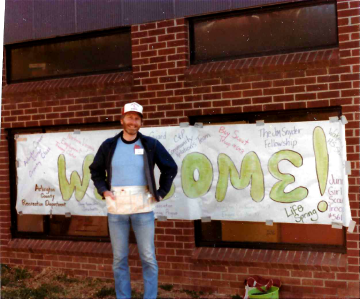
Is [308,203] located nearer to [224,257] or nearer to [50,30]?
[224,257]

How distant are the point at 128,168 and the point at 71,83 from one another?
2411 mm

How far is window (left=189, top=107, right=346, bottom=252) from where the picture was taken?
5457 mm

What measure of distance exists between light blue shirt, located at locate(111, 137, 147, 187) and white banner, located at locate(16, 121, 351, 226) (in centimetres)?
133

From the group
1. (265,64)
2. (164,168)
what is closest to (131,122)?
(164,168)

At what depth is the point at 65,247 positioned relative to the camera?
22.1ft

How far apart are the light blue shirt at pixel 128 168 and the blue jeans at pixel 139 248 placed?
321 mm

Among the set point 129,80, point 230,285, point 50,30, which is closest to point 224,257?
point 230,285

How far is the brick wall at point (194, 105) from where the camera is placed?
5.24 metres

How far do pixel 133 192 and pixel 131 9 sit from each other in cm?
269

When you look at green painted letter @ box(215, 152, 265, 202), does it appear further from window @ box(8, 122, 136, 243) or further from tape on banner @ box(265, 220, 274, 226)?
window @ box(8, 122, 136, 243)

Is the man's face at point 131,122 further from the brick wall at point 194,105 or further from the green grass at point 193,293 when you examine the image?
the green grass at point 193,293

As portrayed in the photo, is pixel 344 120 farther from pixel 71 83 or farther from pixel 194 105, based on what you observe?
pixel 71 83

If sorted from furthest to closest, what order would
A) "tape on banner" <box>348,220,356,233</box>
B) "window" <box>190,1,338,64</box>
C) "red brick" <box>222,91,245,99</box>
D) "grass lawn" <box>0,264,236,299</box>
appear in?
"grass lawn" <box>0,264,236,299</box>, "red brick" <box>222,91,245,99</box>, "window" <box>190,1,338,64</box>, "tape on banner" <box>348,220,356,233</box>

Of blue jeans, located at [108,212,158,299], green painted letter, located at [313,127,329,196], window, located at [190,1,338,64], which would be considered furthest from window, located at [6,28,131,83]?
green painted letter, located at [313,127,329,196]
